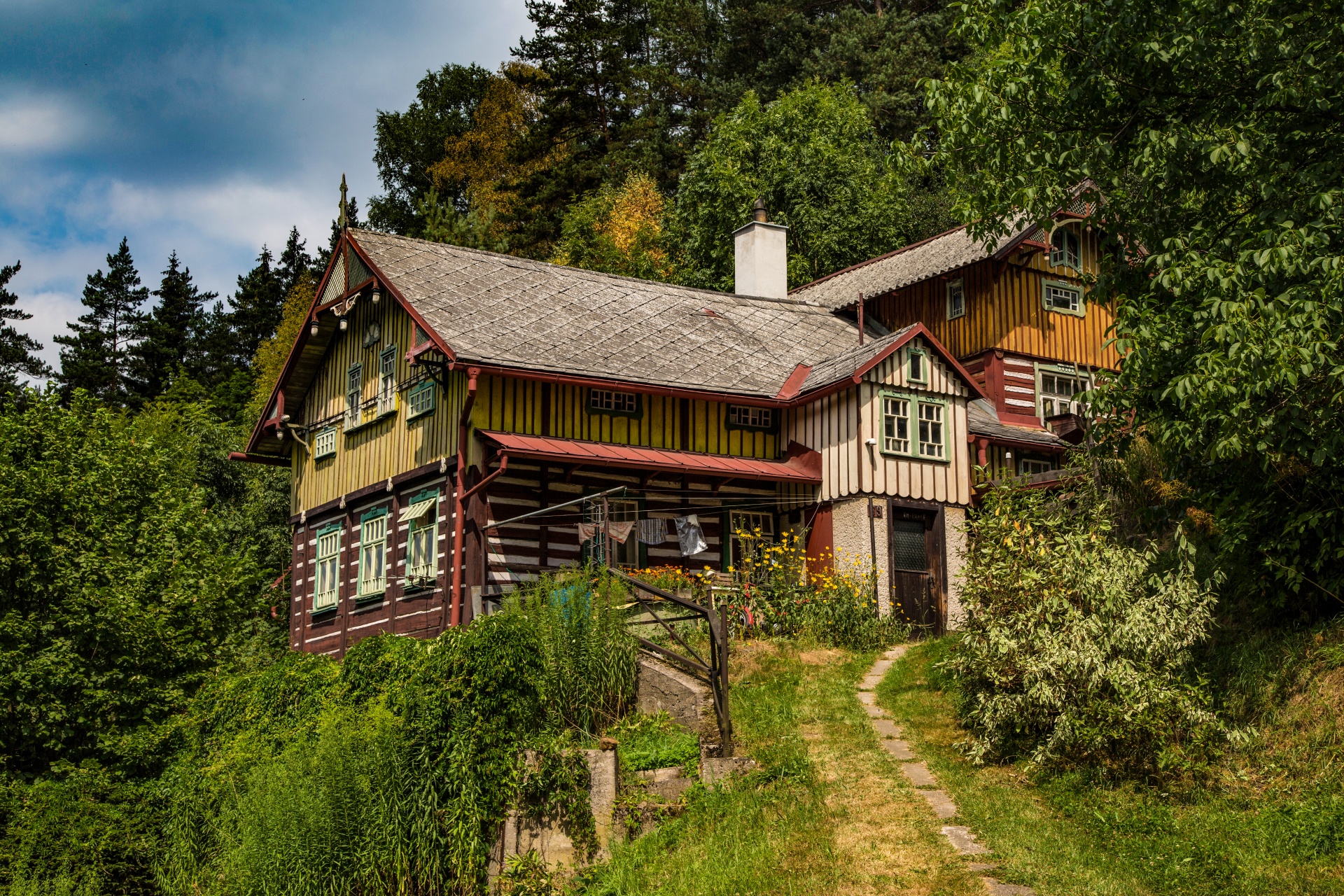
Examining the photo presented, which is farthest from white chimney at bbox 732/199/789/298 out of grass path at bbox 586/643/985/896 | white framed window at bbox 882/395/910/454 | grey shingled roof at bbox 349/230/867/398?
grass path at bbox 586/643/985/896

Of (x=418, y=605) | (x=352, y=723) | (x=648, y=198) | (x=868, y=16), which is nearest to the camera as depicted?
(x=352, y=723)

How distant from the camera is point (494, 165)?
54.5 m

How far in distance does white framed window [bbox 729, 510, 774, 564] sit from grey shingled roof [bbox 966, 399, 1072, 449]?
436 cm

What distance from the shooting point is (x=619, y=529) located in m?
22.9

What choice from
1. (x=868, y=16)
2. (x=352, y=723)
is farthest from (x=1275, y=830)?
(x=868, y=16)

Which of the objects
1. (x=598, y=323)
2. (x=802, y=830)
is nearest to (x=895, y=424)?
(x=598, y=323)

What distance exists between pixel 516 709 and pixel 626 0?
4548cm

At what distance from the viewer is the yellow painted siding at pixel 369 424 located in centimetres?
2433

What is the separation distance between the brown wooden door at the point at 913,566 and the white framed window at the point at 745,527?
2.37 metres

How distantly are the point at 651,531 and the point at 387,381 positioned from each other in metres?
6.55

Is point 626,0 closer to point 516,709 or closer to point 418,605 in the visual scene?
point 418,605

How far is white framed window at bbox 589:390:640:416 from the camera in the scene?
959 inches

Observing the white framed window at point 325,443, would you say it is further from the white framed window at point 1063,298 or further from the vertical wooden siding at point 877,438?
the white framed window at point 1063,298

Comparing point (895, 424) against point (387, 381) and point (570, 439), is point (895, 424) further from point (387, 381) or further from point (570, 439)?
point (387, 381)
